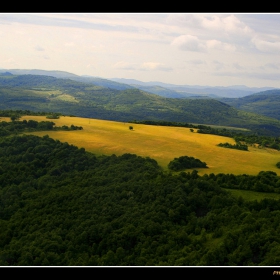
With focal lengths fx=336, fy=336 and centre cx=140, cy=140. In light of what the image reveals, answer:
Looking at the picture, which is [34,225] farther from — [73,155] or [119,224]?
[73,155]

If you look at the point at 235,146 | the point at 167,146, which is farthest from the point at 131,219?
the point at 235,146

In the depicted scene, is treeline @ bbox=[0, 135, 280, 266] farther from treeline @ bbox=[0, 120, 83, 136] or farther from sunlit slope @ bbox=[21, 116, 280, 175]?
treeline @ bbox=[0, 120, 83, 136]

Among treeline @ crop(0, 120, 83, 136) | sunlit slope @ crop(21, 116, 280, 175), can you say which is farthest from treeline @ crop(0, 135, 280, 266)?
treeline @ crop(0, 120, 83, 136)

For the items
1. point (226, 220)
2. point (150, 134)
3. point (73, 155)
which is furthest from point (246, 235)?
point (150, 134)

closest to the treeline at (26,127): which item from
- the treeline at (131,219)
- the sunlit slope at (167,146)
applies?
the sunlit slope at (167,146)

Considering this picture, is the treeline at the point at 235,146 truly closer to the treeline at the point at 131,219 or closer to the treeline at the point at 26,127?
the treeline at the point at 131,219

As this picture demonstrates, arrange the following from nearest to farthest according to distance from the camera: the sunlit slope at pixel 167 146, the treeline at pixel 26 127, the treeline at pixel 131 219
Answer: the treeline at pixel 131 219 < the sunlit slope at pixel 167 146 < the treeline at pixel 26 127
